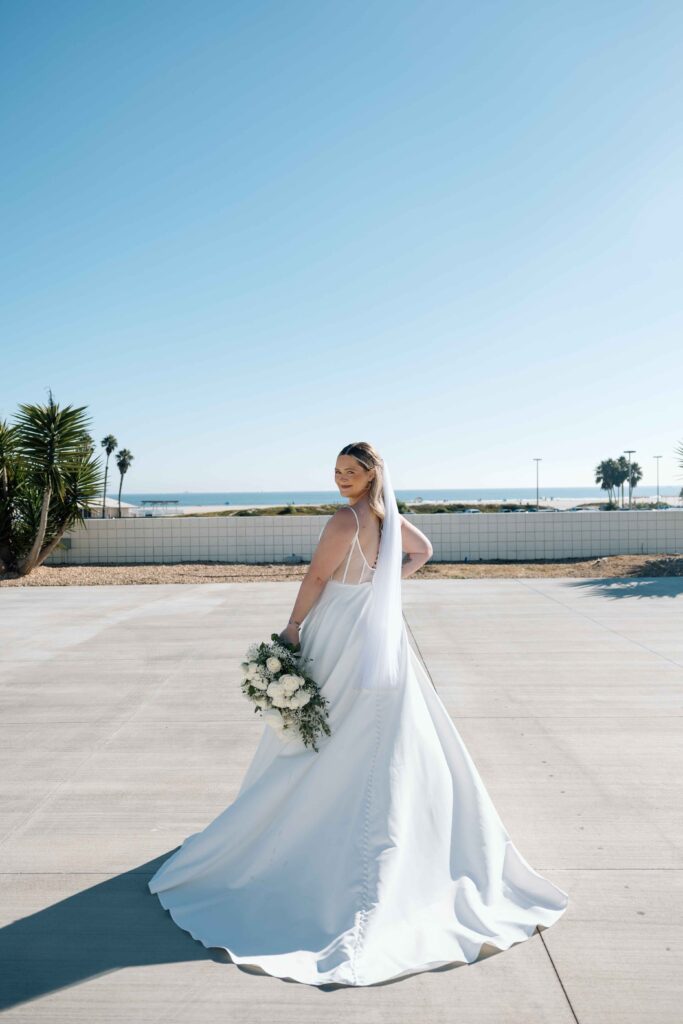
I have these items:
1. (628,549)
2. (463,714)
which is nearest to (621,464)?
(628,549)

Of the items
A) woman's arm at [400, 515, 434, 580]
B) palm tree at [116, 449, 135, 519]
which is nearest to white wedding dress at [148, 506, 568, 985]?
woman's arm at [400, 515, 434, 580]

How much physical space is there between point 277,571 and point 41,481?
4411 mm

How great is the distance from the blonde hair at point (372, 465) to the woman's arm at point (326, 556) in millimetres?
116

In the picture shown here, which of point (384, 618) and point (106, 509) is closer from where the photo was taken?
point (384, 618)

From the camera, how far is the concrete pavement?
2.28 meters

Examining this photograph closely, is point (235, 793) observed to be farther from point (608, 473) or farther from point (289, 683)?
point (608, 473)

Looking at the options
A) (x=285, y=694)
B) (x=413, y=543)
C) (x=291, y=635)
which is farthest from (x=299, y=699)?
(x=413, y=543)

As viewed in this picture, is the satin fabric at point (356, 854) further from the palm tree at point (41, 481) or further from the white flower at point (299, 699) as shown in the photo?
the palm tree at point (41, 481)

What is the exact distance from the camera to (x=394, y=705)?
9.32ft

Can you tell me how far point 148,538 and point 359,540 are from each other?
12.6 metres

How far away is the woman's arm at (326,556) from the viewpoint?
2.79 metres

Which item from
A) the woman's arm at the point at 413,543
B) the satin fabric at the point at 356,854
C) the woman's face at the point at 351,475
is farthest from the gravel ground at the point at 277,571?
the woman's face at the point at 351,475

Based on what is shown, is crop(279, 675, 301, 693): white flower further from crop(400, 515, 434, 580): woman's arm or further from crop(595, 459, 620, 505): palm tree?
crop(595, 459, 620, 505): palm tree

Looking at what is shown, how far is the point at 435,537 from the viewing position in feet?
48.4
